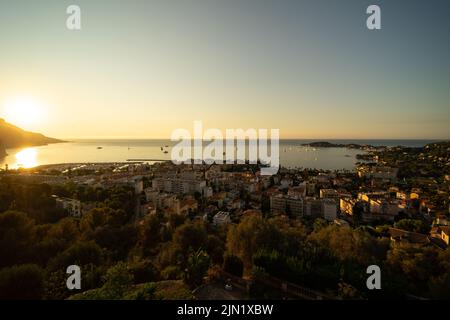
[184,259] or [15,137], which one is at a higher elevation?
[15,137]

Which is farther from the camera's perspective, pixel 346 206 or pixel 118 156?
pixel 118 156

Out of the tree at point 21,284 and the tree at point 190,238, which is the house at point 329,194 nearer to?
the tree at point 190,238

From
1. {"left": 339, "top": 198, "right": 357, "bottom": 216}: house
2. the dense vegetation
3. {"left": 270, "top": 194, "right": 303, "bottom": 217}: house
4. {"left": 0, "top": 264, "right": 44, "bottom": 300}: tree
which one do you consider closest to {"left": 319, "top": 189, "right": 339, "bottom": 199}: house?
{"left": 339, "top": 198, "right": 357, "bottom": 216}: house

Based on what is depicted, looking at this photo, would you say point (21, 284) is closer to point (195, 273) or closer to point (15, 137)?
point (195, 273)

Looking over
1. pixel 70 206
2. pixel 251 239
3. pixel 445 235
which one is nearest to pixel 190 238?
pixel 251 239

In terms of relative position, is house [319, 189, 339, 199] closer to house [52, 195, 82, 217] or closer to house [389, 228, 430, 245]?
house [389, 228, 430, 245]

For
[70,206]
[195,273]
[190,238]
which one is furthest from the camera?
[70,206]
